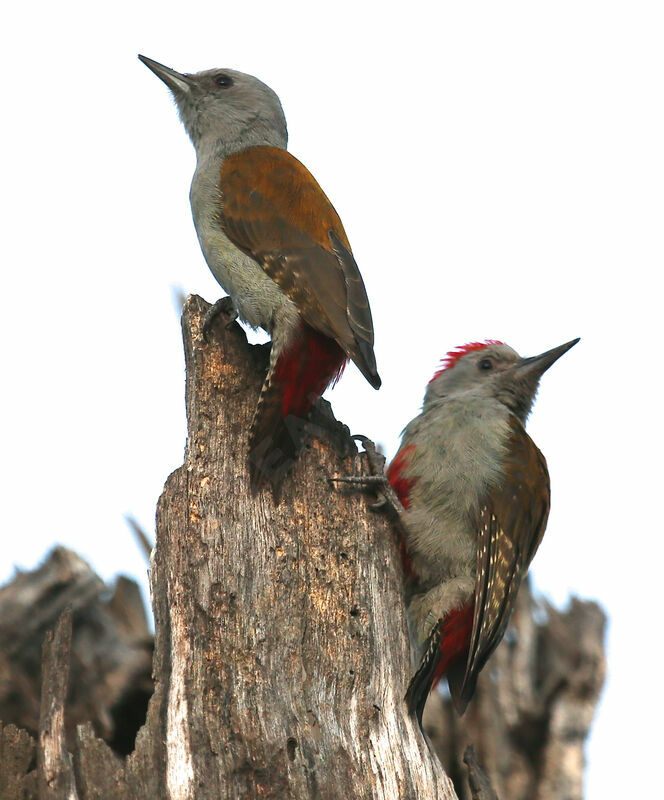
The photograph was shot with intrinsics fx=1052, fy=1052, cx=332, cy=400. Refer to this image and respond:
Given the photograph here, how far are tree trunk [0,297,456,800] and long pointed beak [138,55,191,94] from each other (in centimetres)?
268

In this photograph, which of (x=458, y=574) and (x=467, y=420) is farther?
(x=467, y=420)

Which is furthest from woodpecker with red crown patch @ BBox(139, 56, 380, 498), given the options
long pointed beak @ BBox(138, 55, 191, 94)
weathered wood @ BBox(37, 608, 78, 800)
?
weathered wood @ BBox(37, 608, 78, 800)

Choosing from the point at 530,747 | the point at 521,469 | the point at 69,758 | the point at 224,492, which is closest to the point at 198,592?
the point at 224,492

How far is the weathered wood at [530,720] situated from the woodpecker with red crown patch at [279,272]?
3.73 m

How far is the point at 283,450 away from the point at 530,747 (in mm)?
4273

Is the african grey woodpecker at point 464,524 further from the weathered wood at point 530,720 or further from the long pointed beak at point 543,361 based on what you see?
the weathered wood at point 530,720

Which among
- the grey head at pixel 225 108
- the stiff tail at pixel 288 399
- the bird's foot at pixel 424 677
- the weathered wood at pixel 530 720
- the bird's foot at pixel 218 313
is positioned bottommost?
the bird's foot at pixel 424 677

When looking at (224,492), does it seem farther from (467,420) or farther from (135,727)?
(135,727)

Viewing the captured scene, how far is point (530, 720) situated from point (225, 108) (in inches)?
189

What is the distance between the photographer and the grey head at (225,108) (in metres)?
6.40

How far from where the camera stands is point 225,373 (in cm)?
461

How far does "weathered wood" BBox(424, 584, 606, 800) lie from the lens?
294 inches

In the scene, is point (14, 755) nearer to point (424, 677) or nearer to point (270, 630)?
point (270, 630)

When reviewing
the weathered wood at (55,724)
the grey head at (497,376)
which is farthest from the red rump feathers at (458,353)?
the weathered wood at (55,724)
